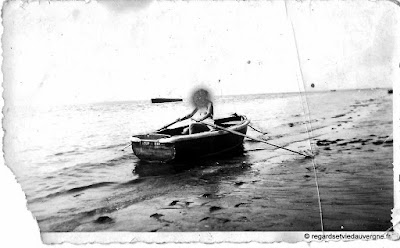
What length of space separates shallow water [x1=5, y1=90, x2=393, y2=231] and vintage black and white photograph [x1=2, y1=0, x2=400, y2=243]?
11mm

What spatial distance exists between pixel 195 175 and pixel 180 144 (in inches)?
13.6

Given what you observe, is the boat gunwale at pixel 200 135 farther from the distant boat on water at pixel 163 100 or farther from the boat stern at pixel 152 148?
the distant boat on water at pixel 163 100

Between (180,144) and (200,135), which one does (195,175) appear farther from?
(200,135)

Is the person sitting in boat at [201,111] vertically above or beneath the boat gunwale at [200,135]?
above

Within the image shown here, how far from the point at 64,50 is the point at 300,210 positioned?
7.47ft

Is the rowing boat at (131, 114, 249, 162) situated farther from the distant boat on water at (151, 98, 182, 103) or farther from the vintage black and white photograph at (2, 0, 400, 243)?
the distant boat on water at (151, 98, 182, 103)

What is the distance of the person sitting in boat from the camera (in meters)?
2.43

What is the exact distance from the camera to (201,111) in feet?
8.41

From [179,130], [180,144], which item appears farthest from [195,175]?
[179,130]

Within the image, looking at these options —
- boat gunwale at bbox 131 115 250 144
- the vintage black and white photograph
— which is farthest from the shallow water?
boat gunwale at bbox 131 115 250 144

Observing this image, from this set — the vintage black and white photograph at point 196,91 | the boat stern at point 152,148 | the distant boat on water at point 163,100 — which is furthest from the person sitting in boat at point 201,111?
the boat stern at point 152,148

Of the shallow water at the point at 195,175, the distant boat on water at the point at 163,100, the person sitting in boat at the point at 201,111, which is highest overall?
the distant boat on water at the point at 163,100

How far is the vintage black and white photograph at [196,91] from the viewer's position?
222cm

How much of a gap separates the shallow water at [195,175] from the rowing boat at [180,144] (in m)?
0.11
